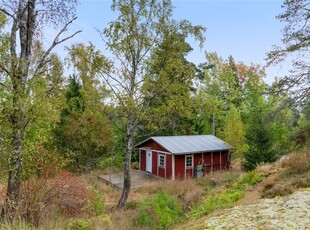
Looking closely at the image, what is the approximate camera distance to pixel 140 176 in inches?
754

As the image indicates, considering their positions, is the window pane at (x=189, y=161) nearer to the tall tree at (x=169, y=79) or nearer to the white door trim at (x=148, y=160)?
the white door trim at (x=148, y=160)

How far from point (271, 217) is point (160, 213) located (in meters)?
4.96

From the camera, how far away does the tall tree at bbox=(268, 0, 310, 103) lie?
30.5 feet

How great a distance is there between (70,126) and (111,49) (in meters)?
8.69

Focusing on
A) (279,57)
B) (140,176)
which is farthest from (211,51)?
(279,57)

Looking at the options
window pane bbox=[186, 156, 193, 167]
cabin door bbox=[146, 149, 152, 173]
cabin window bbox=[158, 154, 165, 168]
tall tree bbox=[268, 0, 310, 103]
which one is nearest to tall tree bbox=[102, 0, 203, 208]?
tall tree bbox=[268, 0, 310, 103]

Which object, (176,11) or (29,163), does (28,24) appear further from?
(176,11)

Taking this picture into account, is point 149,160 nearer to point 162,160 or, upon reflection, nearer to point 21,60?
point 162,160

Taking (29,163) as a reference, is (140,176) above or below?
below

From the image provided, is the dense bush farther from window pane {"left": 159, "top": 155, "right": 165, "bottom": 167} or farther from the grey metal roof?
window pane {"left": 159, "top": 155, "right": 165, "bottom": 167}

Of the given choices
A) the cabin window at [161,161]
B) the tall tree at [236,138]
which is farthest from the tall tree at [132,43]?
the tall tree at [236,138]

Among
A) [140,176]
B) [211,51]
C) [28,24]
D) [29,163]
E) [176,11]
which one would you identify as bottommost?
[140,176]

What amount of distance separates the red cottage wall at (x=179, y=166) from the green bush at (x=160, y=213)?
31.5 ft

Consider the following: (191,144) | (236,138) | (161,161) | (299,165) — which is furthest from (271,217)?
(236,138)
